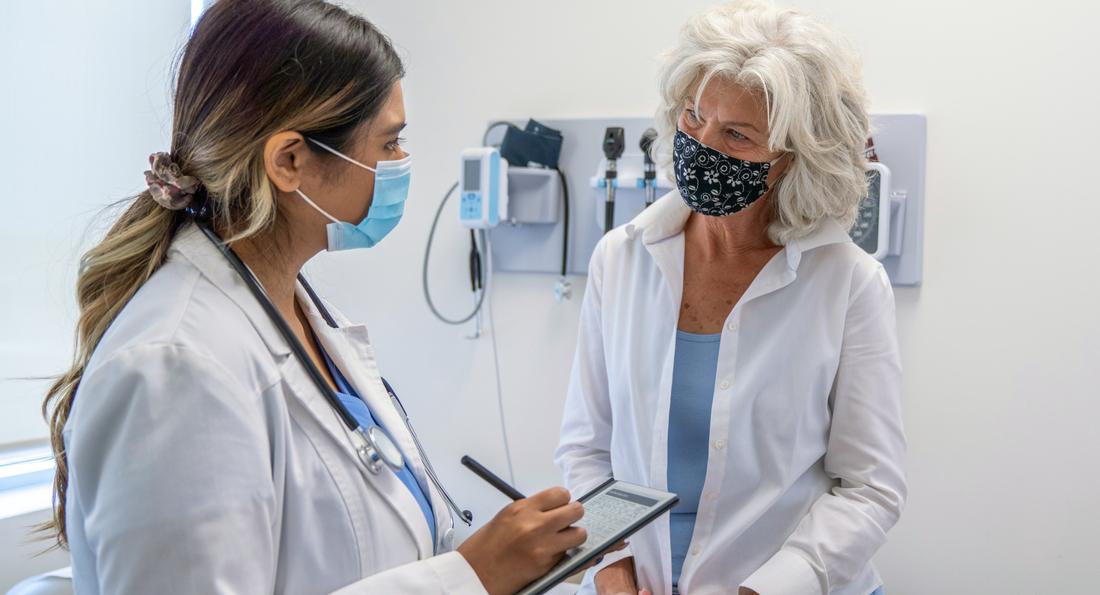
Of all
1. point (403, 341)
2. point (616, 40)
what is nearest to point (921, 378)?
point (616, 40)

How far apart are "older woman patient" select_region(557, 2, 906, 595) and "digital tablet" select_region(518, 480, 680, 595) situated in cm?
27

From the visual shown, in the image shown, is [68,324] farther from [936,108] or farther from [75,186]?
[936,108]

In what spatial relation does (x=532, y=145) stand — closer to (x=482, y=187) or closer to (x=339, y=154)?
(x=482, y=187)

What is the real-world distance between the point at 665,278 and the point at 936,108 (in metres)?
0.91

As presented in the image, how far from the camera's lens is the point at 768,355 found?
4.31 feet

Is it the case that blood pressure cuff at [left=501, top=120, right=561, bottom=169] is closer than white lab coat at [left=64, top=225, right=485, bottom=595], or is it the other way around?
white lab coat at [left=64, top=225, right=485, bottom=595]

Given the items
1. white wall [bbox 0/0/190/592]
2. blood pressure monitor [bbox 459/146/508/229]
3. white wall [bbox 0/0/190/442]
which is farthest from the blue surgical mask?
white wall [bbox 0/0/190/442]

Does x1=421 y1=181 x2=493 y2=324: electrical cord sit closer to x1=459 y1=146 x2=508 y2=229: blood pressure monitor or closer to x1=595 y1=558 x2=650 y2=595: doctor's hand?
x1=459 y1=146 x2=508 y2=229: blood pressure monitor

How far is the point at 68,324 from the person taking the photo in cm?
219

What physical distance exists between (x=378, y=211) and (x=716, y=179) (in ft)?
1.85

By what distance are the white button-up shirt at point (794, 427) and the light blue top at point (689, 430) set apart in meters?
0.02

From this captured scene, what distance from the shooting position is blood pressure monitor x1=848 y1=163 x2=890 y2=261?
184 cm

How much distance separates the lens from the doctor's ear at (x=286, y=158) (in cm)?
88

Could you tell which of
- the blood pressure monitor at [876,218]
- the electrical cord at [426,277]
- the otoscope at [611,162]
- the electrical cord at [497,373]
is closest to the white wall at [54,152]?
the electrical cord at [426,277]
